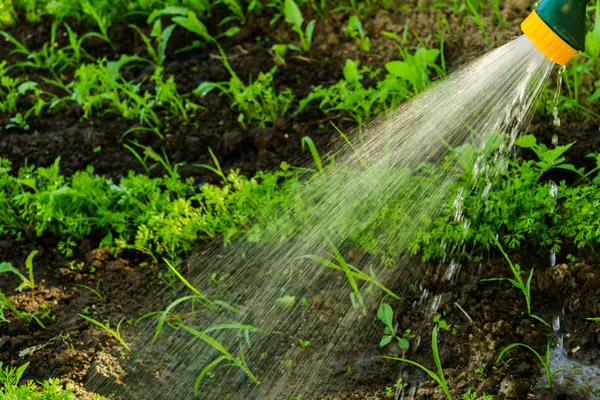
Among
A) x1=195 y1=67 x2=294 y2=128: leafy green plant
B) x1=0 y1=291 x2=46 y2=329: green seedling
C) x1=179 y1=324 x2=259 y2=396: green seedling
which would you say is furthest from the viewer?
x1=195 y1=67 x2=294 y2=128: leafy green plant

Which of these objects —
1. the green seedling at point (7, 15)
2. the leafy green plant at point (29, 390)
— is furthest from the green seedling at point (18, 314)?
the green seedling at point (7, 15)

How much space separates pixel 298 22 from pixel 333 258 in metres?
1.53

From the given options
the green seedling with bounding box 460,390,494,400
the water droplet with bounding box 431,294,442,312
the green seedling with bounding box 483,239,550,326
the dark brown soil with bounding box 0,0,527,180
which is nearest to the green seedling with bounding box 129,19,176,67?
the dark brown soil with bounding box 0,0,527,180

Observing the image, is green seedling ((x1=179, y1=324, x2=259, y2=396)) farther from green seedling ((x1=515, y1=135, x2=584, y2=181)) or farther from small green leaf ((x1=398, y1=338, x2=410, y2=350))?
green seedling ((x1=515, y1=135, x2=584, y2=181))

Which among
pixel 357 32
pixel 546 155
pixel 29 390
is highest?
pixel 357 32

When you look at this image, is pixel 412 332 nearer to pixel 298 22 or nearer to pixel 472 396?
pixel 472 396

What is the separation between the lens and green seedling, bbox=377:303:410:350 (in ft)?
9.24

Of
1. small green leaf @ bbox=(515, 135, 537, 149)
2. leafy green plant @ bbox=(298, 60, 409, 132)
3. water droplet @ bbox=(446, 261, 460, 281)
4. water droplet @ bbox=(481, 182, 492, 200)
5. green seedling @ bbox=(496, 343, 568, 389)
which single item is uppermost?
leafy green plant @ bbox=(298, 60, 409, 132)

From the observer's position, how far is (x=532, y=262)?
2.96 metres

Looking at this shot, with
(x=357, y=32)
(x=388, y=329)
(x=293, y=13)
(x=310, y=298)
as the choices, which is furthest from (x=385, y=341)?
(x=293, y=13)

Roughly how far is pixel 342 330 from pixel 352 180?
65 cm

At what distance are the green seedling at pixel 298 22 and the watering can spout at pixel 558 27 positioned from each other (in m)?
1.91

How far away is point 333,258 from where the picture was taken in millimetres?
3148

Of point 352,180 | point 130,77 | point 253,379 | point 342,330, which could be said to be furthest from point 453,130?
point 130,77
